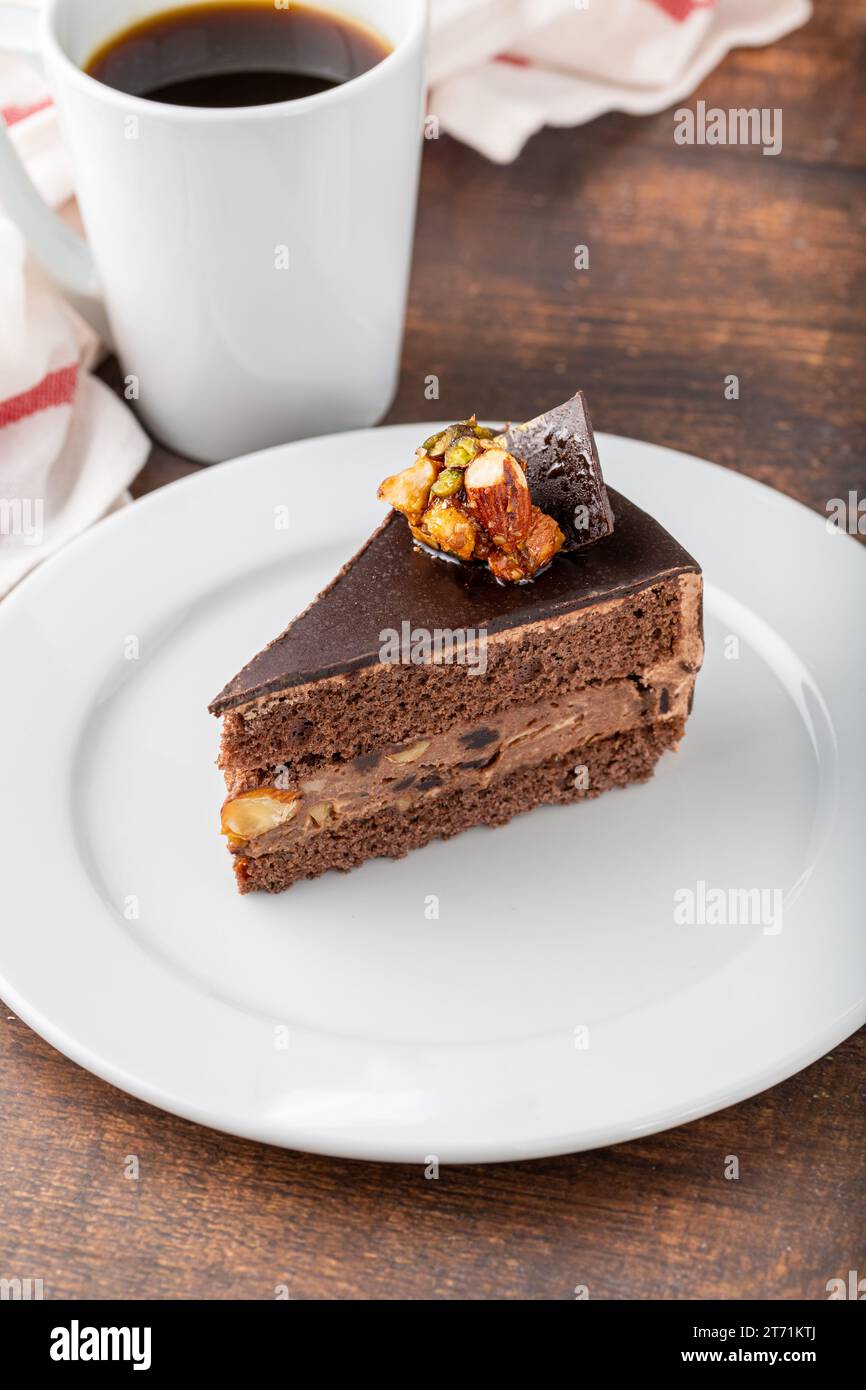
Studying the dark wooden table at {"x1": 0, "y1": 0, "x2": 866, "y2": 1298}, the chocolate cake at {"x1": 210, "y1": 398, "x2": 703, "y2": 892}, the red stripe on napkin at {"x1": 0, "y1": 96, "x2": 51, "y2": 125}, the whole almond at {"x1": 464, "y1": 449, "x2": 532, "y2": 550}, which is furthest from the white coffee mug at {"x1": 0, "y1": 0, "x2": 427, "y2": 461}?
the whole almond at {"x1": 464, "y1": 449, "x2": 532, "y2": 550}

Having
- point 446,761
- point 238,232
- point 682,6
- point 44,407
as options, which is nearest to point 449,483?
point 446,761

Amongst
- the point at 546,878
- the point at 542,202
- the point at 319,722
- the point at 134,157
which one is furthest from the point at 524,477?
the point at 542,202

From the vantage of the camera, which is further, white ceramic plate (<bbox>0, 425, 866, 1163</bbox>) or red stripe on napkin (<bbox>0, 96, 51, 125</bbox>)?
red stripe on napkin (<bbox>0, 96, 51, 125</bbox>)

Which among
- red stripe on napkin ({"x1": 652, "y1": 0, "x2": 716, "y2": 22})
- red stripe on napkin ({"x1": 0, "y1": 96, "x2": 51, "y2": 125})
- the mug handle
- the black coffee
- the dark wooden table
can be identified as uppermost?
red stripe on napkin ({"x1": 652, "y1": 0, "x2": 716, "y2": 22})

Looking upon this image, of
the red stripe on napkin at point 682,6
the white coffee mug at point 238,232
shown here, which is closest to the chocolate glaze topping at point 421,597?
the white coffee mug at point 238,232

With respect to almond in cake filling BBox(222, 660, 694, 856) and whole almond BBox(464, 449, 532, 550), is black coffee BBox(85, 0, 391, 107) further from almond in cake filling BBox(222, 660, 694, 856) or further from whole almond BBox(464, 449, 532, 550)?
almond in cake filling BBox(222, 660, 694, 856)

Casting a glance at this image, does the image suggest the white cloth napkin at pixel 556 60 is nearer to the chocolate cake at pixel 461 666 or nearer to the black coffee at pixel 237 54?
the black coffee at pixel 237 54
